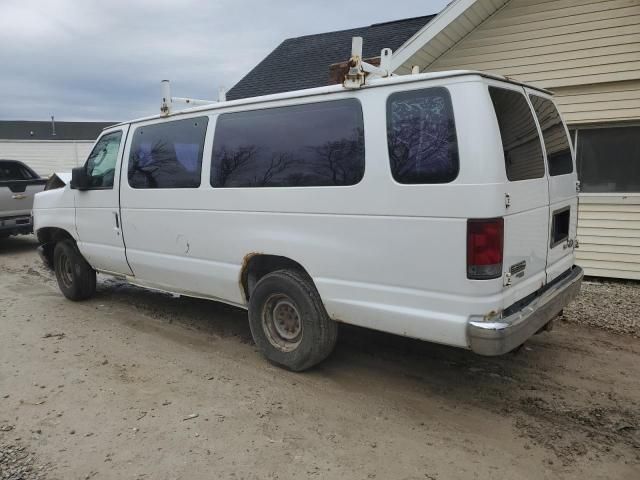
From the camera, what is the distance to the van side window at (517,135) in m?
3.21

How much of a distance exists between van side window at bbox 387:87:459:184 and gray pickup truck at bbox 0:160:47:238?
9.62 metres

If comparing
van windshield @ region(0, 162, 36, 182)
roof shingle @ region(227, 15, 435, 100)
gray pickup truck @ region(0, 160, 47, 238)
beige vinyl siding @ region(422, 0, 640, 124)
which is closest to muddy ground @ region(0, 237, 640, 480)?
beige vinyl siding @ region(422, 0, 640, 124)

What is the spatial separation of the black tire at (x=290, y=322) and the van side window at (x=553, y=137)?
6.80ft

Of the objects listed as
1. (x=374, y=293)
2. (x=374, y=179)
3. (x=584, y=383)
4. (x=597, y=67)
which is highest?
(x=597, y=67)

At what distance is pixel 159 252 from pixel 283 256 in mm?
1691

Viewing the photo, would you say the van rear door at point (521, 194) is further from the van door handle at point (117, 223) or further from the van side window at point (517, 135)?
the van door handle at point (117, 223)

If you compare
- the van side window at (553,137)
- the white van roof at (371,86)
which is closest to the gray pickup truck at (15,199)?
the white van roof at (371,86)

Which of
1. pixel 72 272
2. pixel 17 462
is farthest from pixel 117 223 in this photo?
pixel 17 462

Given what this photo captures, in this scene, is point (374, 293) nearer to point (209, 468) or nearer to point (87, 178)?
point (209, 468)

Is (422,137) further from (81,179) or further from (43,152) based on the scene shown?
(43,152)

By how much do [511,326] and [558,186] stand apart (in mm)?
1424

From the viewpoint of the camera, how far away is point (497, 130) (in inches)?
121

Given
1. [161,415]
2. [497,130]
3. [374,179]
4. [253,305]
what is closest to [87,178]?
[253,305]

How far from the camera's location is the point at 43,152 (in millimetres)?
31625
